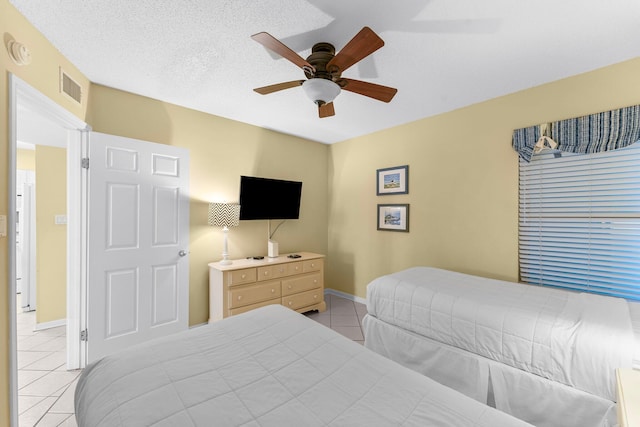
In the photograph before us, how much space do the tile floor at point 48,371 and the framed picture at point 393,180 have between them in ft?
5.73

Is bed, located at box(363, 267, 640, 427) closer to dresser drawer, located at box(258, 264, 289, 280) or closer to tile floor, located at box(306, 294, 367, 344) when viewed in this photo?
tile floor, located at box(306, 294, 367, 344)

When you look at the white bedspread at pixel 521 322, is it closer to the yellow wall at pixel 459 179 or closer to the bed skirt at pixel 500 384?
the bed skirt at pixel 500 384

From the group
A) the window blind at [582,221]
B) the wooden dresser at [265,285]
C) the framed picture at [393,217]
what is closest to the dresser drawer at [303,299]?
the wooden dresser at [265,285]

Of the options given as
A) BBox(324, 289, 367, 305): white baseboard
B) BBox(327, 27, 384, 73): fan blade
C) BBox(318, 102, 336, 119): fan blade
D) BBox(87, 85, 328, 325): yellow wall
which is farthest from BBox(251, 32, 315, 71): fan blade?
BBox(324, 289, 367, 305): white baseboard

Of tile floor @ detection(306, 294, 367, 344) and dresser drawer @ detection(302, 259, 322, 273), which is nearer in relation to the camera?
tile floor @ detection(306, 294, 367, 344)

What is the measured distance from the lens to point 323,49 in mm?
1821

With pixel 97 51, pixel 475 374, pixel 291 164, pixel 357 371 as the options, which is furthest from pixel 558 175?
pixel 97 51

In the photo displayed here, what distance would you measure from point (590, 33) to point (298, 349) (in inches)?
108

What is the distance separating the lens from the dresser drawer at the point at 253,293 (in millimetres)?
2873

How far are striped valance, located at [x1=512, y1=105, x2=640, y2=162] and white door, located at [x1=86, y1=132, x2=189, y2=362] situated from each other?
3.49m

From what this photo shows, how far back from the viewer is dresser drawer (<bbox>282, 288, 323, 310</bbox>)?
334 cm

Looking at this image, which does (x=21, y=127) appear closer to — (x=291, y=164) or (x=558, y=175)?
(x=291, y=164)

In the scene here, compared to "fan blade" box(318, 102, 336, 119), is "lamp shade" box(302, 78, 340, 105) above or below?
below

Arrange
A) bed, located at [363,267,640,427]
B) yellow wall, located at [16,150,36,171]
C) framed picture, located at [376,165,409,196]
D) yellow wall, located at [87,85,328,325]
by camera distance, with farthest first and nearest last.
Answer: yellow wall, located at [16,150,36,171] < framed picture, located at [376,165,409,196] < yellow wall, located at [87,85,328,325] < bed, located at [363,267,640,427]
